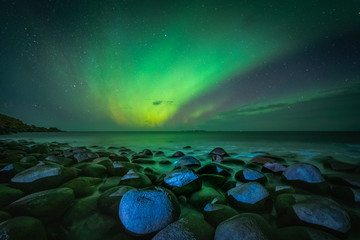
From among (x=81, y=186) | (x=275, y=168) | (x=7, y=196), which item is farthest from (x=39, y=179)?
(x=275, y=168)

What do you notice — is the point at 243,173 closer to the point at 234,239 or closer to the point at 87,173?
the point at 234,239

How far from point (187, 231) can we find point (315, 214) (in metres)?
1.65

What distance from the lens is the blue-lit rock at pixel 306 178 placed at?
2993mm

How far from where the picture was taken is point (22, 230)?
1.51 m

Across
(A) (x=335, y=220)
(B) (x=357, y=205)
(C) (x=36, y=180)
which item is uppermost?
(C) (x=36, y=180)

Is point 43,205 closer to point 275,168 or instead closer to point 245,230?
point 245,230

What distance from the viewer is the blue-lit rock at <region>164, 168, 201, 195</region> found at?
2.84m

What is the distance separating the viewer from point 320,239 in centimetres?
148

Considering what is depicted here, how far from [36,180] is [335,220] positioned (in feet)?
15.5

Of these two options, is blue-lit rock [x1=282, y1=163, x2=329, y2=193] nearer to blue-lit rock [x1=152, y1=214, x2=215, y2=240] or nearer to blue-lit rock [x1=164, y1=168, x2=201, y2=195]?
blue-lit rock [x1=164, y1=168, x2=201, y2=195]

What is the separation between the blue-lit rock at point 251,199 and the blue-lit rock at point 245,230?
2.05 feet

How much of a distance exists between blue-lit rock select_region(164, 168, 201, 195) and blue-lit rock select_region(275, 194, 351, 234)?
1.40 m

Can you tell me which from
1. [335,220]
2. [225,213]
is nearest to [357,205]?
[335,220]

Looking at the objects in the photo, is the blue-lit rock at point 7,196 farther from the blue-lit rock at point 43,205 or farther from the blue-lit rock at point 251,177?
the blue-lit rock at point 251,177
